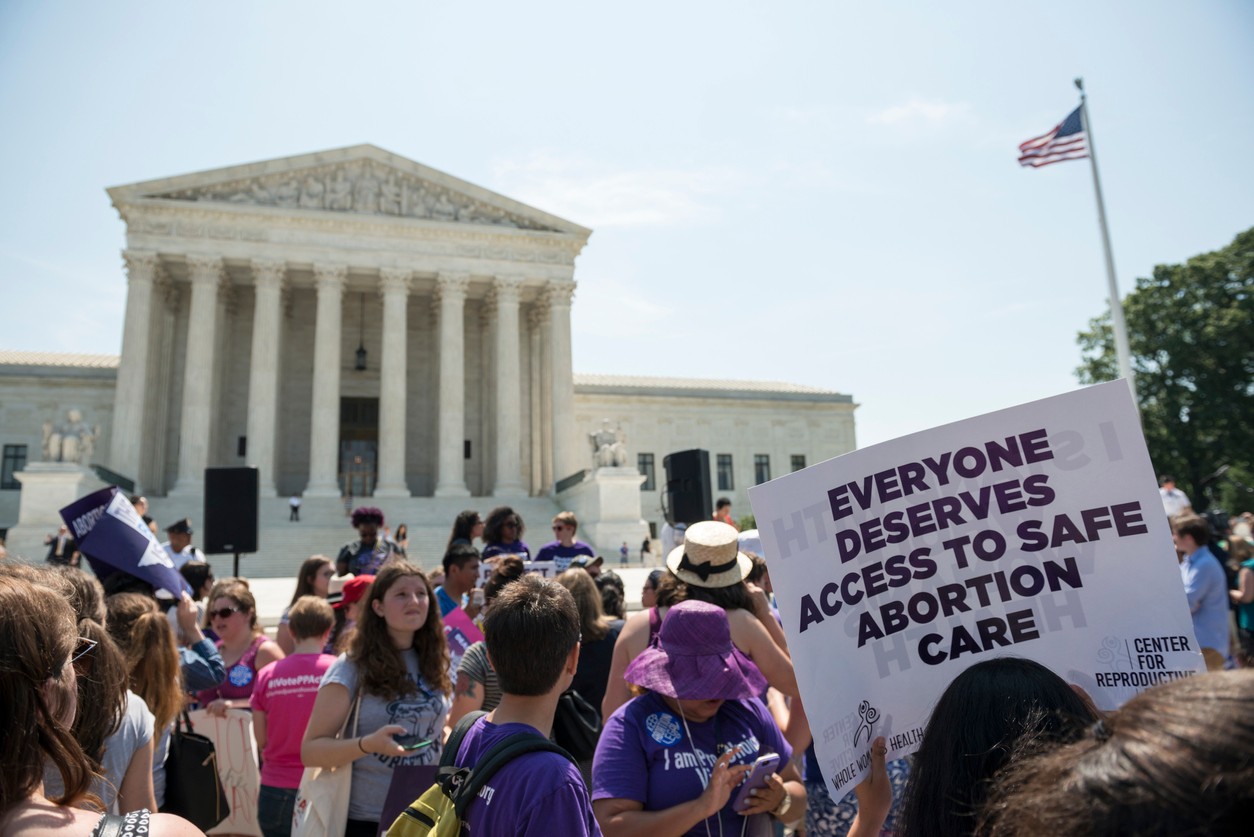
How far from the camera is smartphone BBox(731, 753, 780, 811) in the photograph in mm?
3006

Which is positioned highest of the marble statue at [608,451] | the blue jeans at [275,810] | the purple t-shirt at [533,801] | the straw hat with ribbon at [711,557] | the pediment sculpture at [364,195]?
the pediment sculpture at [364,195]

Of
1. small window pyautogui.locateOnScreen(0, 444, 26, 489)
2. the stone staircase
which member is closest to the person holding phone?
the stone staircase

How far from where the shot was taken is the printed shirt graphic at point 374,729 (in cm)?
411

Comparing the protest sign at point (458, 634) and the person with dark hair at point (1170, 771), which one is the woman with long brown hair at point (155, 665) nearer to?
the protest sign at point (458, 634)

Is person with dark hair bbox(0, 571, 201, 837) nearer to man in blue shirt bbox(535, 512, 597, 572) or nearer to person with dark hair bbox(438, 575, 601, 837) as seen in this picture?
person with dark hair bbox(438, 575, 601, 837)

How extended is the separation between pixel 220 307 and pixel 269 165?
22.3 ft

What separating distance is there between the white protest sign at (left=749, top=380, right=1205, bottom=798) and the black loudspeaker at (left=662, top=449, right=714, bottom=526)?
12.0m

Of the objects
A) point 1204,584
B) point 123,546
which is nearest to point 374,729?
point 123,546

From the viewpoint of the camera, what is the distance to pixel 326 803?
3965mm

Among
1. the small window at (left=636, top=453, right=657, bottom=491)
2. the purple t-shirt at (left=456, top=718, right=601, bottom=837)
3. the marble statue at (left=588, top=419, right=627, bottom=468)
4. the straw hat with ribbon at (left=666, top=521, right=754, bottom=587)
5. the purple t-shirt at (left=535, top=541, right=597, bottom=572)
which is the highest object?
the small window at (left=636, top=453, right=657, bottom=491)

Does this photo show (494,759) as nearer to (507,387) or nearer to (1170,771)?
(1170,771)

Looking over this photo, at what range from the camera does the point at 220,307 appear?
124ft

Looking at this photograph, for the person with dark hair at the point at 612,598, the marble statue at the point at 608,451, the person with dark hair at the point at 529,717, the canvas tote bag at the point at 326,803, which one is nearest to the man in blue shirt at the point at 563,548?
the person with dark hair at the point at 612,598

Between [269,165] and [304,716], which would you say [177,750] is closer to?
[304,716]
